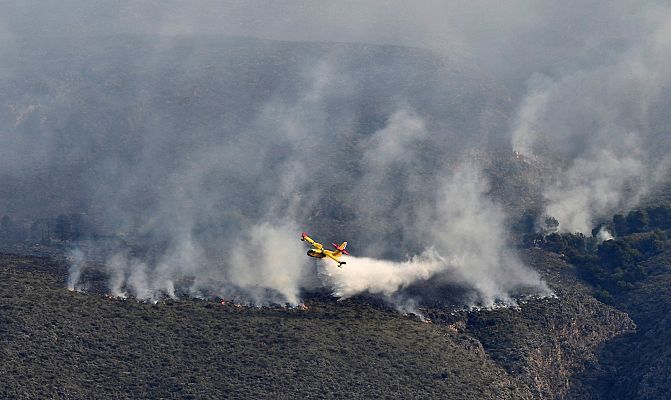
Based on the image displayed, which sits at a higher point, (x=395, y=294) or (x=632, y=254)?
(x=632, y=254)

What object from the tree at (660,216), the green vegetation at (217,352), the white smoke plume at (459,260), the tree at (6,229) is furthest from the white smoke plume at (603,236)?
the tree at (6,229)

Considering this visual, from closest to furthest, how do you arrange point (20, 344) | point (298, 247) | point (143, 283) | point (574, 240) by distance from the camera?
point (20, 344) → point (143, 283) → point (298, 247) → point (574, 240)

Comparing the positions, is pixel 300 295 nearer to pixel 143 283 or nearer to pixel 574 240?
pixel 143 283

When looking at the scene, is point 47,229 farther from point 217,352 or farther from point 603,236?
point 603,236

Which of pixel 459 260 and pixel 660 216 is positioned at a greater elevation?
pixel 660 216

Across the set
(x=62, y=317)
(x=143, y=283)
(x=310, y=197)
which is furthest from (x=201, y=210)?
(x=62, y=317)

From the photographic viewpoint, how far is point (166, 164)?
18588 cm

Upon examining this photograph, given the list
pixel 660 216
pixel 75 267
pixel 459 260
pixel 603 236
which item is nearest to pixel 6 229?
pixel 75 267

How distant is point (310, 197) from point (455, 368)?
62.0m

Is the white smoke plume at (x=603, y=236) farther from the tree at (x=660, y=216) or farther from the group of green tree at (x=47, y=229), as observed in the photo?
the group of green tree at (x=47, y=229)

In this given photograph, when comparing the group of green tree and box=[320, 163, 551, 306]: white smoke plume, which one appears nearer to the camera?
box=[320, 163, 551, 306]: white smoke plume

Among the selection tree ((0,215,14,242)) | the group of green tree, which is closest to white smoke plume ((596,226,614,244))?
the group of green tree

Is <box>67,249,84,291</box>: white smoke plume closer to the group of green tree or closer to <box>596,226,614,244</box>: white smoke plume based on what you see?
the group of green tree

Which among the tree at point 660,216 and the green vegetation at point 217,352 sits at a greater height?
the tree at point 660,216
